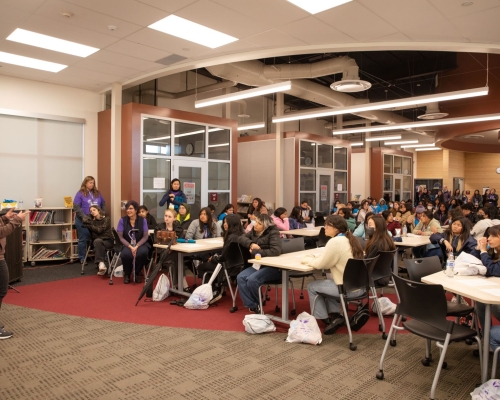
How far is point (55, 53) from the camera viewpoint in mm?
6160

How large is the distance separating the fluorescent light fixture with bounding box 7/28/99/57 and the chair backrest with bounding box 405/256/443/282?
5348 millimetres

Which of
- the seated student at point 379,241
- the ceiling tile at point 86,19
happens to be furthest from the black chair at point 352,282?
the ceiling tile at point 86,19

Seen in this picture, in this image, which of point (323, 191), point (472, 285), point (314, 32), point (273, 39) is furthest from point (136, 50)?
point (323, 191)

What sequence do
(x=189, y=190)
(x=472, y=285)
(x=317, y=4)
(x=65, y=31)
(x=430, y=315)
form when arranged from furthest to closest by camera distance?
(x=189, y=190) < (x=65, y=31) < (x=317, y=4) < (x=472, y=285) < (x=430, y=315)

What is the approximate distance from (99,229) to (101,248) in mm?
550

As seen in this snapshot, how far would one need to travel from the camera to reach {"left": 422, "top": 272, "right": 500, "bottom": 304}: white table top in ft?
9.07

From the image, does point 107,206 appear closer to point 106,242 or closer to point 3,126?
point 106,242

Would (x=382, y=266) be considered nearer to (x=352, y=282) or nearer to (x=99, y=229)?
(x=352, y=282)

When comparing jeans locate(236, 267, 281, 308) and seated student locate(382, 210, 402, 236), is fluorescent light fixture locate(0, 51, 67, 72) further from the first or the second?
seated student locate(382, 210, 402, 236)

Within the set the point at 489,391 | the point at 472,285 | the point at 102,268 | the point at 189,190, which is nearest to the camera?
the point at 489,391

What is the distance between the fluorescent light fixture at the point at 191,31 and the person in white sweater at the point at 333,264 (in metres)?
3.03

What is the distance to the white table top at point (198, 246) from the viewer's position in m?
5.00

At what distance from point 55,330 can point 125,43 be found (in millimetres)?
4011

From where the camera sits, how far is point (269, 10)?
4562mm
